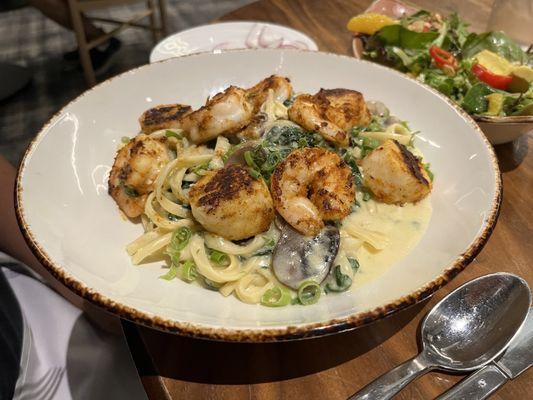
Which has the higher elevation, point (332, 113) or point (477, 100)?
point (332, 113)

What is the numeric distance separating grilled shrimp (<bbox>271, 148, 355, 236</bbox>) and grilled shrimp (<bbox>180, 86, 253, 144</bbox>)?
1.27 ft

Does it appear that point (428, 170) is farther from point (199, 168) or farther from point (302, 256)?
point (199, 168)

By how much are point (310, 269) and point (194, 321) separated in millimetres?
556

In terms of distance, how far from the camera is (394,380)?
158cm

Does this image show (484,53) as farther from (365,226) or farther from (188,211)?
(188,211)

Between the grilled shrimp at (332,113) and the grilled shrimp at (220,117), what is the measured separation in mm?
242

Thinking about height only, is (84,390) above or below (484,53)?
below

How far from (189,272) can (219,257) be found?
0.14 meters

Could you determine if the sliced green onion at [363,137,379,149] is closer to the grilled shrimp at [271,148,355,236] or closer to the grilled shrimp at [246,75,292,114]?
the grilled shrimp at [271,148,355,236]

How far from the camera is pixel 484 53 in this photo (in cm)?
312

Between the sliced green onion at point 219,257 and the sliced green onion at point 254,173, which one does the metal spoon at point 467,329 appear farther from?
the sliced green onion at point 254,173

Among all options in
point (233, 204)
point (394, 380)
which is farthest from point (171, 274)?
point (394, 380)

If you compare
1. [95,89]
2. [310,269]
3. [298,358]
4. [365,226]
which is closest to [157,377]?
[298,358]

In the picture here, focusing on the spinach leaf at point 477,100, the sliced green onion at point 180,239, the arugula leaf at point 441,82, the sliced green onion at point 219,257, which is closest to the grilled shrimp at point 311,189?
the sliced green onion at point 219,257
